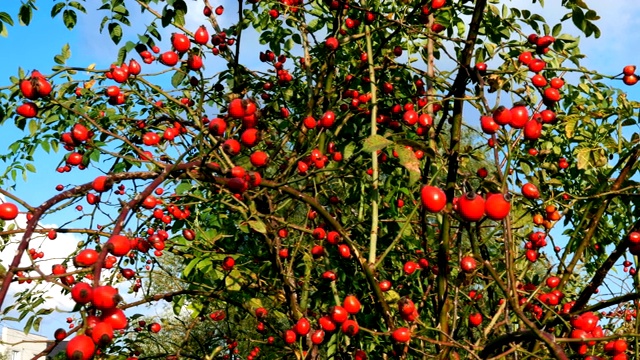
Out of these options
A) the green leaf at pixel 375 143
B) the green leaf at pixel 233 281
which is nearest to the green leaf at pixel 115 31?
the green leaf at pixel 233 281

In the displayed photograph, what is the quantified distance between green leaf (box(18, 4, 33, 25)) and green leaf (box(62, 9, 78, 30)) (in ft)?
0.98

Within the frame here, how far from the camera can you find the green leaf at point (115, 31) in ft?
9.83

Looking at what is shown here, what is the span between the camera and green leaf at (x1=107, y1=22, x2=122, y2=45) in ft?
9.83

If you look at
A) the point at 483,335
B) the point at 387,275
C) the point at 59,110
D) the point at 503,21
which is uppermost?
the point at 503,21

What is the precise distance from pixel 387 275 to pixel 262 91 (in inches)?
55.4

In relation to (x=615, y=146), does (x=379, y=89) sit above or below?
above

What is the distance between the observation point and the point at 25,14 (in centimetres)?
290

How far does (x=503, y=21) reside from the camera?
3.26m

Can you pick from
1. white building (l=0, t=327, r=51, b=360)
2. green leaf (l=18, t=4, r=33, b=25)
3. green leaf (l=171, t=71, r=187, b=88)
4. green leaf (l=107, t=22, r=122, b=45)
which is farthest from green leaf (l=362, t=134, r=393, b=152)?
white building (l=0, t=327, r=51, b=360)

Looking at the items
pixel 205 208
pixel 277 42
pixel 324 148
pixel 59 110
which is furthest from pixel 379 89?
pixel 59 110

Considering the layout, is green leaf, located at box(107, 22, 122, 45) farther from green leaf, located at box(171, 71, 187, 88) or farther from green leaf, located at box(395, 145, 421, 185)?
green leaf, located at box(395, 145, 421, 185)

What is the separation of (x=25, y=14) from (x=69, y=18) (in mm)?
329

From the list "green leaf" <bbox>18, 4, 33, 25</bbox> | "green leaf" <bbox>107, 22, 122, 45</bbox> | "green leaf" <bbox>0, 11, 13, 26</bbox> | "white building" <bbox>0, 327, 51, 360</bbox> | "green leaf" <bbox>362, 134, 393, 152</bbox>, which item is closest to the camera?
"green leaf" <bbox>362, 134, 393, 152</bbox>

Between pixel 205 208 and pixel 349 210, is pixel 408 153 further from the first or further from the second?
pixel 205 208
